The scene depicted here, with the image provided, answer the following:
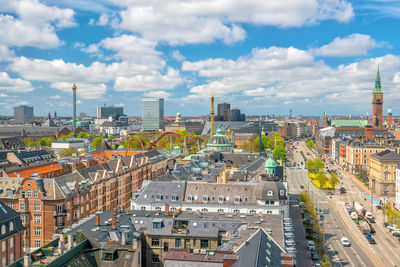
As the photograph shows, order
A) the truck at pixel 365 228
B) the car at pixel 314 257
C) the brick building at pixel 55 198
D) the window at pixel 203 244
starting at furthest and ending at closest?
the truck at pixel 365 228 < the brick building at pixel 55 198 < the car at pixel 314 257 < the window at pixel 203 244

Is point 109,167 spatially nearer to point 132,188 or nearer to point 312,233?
point 132,188

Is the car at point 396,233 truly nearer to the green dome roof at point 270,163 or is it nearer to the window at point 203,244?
the green dome roof at point 270,163

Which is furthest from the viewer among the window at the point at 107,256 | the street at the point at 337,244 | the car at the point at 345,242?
the car at the point at 345,242

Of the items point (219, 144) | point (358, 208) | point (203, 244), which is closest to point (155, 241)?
point (203, 244)

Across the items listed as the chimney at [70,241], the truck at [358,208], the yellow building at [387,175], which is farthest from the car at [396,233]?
the chimney at [70,241]

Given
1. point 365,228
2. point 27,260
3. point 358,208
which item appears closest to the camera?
point 27,260

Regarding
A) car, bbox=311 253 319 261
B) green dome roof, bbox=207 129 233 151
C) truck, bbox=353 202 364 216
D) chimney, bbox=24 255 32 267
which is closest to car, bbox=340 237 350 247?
car, bbox=311 253 319 261

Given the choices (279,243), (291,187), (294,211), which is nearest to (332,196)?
(291,187)

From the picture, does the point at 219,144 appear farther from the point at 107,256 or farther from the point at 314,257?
the point at 107,256

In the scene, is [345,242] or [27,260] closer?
[27,260]
